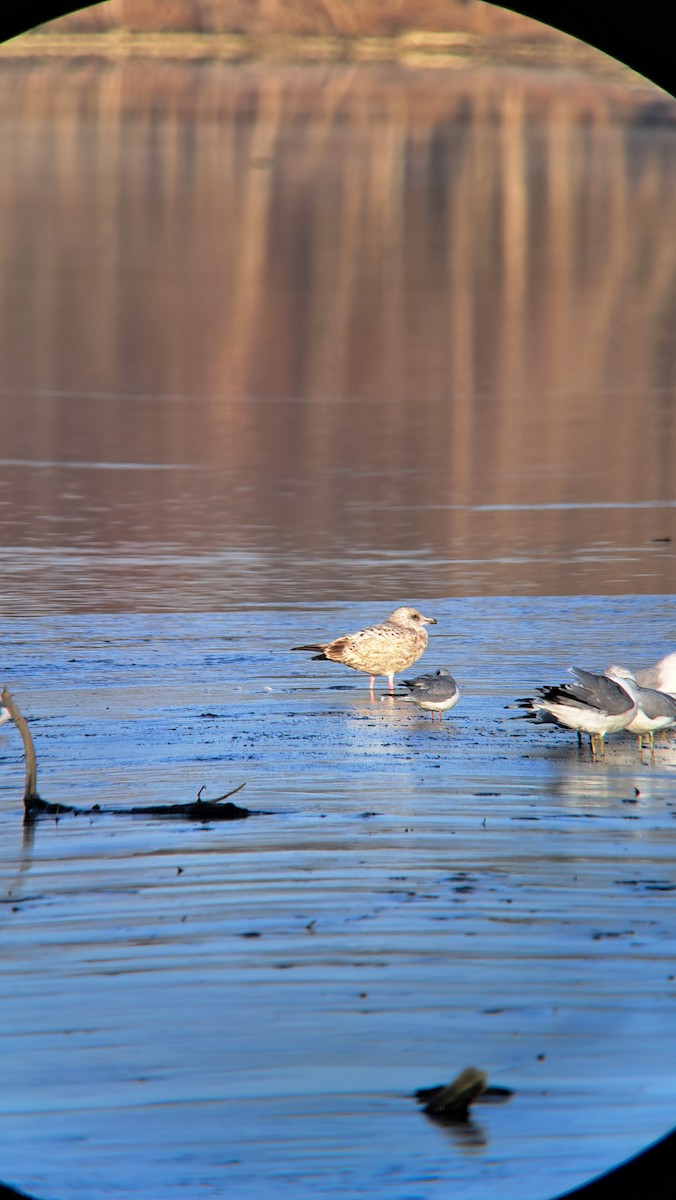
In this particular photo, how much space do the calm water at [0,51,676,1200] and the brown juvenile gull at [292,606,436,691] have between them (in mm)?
177

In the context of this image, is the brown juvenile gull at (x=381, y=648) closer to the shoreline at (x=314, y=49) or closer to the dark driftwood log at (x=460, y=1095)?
the dark driftwood log at (x=460, y=1095)

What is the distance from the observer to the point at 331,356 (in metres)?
20.6

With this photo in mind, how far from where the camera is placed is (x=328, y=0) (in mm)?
67938

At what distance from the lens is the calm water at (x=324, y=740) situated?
170 inches

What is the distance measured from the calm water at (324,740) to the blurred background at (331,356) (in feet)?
0.24

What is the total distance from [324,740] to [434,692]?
61cm

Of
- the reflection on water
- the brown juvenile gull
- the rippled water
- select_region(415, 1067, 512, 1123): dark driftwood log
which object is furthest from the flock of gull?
select_region(415, 1067, 512, 1123): dark driftwood log

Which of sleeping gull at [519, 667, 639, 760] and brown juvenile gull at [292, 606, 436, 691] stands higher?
sleeping gull at [519, 667, 639, 760]

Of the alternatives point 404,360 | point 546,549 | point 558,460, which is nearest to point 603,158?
point 404,360

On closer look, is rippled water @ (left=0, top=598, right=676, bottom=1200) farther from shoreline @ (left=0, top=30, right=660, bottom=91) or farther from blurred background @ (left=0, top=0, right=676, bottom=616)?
shoreline @ (left=0, top=30, right=660, bottom=91)

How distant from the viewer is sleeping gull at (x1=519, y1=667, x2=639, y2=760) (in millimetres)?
7340

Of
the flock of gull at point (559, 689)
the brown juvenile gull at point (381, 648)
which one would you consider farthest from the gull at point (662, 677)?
the brown juvenile gull at point (381, 648)

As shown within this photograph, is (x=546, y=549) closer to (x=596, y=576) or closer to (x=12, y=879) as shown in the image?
(x=596, y=576)

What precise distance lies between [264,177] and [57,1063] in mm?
33692
